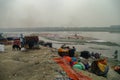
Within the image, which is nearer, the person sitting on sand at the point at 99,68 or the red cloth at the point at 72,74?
the red cloth at the point at 72,74

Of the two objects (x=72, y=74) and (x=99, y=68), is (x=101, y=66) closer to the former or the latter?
(x=99, y=68)

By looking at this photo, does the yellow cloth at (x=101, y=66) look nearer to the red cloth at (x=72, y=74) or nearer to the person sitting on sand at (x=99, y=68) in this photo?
the person sitting on sand at (x=99, y=68)

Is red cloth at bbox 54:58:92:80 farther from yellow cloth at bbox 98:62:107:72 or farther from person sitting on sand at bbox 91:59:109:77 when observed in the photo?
yellow cloth at bbox 98:62:107:72

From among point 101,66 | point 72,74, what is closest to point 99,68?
point 101,66

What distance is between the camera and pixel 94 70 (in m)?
11.5

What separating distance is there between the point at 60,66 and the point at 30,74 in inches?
64.6

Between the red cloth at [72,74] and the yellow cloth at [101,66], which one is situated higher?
the red cloth at [72,74]

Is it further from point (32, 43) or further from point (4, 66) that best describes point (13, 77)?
point (32, 43)

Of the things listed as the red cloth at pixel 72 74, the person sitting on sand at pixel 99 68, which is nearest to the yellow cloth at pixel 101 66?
the person sitting on sand at pixel 99 68

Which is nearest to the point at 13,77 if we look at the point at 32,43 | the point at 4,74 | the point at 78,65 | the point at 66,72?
the point at 4,74

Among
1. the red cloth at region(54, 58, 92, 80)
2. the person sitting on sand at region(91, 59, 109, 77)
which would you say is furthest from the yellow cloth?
the red cloth at region(54, 58, 92, 80)

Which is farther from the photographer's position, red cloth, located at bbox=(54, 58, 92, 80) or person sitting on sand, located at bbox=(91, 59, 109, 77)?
person sitting on sand, located at bbox=(91, 59, 109, 77)

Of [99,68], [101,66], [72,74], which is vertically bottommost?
[99,68]

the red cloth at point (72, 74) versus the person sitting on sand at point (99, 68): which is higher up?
the red cloth at point (72, 74)
